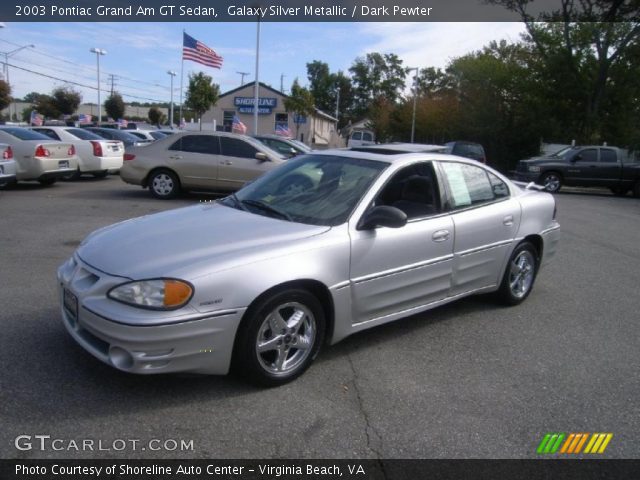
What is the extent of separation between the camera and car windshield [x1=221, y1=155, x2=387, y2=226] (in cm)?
416

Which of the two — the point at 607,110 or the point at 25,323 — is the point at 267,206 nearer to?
the point at 25,323

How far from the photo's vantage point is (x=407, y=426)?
3250 mm

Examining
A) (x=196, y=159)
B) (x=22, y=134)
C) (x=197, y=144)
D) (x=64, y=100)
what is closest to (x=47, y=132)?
(x=22, y=134)

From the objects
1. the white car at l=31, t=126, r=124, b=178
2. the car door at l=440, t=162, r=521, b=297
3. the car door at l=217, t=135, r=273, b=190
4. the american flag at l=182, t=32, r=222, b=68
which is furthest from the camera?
the american flag at l=182, t=32, r=222, b=68

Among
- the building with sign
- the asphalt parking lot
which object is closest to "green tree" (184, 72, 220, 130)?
the building with sign

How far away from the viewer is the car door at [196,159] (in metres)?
11.9

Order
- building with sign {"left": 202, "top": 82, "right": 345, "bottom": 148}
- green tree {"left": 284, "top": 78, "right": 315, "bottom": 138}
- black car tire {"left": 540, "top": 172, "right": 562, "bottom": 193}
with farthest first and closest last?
building with sign {"left": 202, "top": 82, "right": 345, "bottom": 148}, green tree {"left": 284, "top": 78, "right": 315, "bottom": 138}, black car tire {"left": 540, "top": 172, "right": 562, "bottom": 193}

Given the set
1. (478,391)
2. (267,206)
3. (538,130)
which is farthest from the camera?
(538,130)

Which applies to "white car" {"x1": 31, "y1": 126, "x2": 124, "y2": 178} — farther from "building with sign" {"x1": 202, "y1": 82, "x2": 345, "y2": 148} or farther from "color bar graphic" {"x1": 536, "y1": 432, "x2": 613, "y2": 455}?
"building with sign" {"x1": 202, "y1": 82, "x2": 345, "y2": 148}

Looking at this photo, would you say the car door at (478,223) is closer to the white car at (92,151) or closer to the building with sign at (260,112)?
the white car at (92,151)

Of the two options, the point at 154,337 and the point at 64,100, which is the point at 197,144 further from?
the point at 64,100
